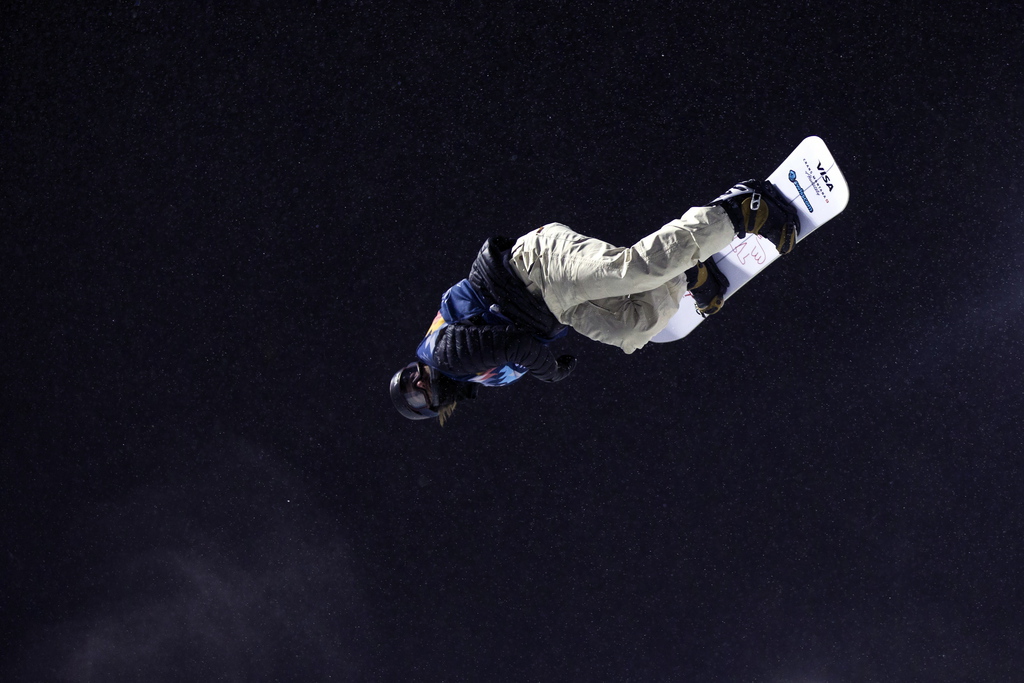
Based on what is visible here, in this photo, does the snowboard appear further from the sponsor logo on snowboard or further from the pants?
the pants

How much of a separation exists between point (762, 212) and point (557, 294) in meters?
0.58

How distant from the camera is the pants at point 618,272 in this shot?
6.97ft

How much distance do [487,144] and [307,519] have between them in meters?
1.72

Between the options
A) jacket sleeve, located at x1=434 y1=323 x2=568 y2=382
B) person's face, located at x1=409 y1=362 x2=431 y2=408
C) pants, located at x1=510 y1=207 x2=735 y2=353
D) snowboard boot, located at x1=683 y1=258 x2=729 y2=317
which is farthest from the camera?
snowboard boot, located at x1=683 y1=258 x2=729 y2=317

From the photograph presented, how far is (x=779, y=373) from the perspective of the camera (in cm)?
321

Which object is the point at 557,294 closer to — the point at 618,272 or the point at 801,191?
the point at 618,272

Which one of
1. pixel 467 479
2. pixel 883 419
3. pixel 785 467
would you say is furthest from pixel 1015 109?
pixel 467 479

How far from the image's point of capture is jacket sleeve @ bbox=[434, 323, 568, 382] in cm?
223

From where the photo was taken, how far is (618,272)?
2123 mm

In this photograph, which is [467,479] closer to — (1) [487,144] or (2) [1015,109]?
(1) [487,144]

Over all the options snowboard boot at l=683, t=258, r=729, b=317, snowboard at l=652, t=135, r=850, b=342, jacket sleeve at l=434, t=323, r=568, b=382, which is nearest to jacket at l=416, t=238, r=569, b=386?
jacket sleeve at l=434, t=323, r=568, b=382

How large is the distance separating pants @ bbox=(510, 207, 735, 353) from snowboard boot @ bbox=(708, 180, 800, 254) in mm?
34

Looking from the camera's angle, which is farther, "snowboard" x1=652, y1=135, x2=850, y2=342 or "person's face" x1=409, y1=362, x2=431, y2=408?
"person's face" x1=409, y1=362, x2=431, y2=408

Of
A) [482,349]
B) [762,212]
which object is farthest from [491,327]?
[762,212]
